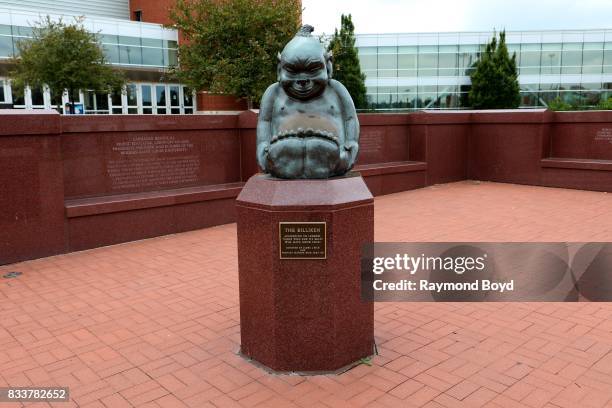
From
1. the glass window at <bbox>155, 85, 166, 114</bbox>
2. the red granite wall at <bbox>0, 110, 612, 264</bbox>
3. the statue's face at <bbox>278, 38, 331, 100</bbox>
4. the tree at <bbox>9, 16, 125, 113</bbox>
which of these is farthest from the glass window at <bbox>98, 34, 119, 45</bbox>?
the statue's face at <bbox>278, 38, 331, 100</bbox>

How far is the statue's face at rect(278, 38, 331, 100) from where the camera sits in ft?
14.7

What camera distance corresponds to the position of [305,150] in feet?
14.8

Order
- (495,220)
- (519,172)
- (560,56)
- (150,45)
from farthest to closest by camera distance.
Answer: (560,56)
(150,45)
(519,172)
(495,220)

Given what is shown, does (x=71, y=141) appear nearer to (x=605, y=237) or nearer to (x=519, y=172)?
(x=605, y=237)

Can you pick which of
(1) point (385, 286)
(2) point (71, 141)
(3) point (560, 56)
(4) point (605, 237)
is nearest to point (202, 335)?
(1) point (385, 286)

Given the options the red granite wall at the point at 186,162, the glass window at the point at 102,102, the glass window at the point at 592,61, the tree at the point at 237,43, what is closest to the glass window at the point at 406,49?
the glass window at the point at 592,61

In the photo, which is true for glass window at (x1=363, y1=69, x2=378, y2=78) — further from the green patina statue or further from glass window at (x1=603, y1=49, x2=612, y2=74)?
the green patina statue

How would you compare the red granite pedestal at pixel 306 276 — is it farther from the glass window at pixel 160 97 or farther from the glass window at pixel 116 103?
the glass window at pixel 160 97

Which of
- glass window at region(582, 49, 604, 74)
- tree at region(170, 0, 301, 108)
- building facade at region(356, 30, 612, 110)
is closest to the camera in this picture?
tree at region(170, 0, 301, 108)

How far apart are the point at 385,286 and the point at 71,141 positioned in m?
5.64

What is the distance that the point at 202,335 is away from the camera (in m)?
5.16

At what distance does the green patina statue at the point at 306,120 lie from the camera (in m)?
4.52

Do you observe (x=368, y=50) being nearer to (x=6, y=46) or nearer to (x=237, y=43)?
(x=237, y=43)

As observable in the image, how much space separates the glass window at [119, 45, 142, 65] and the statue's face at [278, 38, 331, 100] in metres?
40.5
